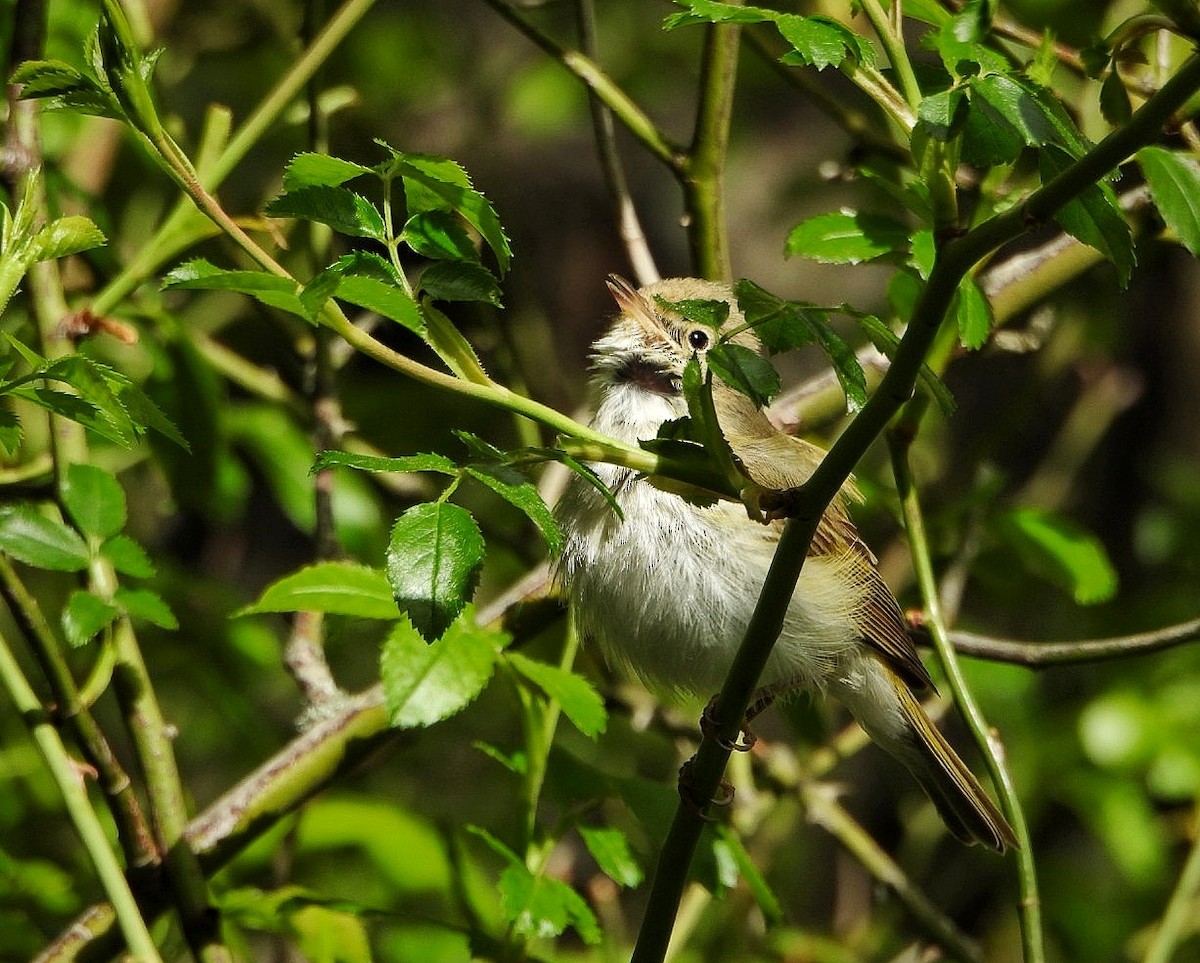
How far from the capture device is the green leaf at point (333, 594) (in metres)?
1.96

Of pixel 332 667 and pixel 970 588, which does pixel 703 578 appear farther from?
pixel 970 588

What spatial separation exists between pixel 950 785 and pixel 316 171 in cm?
226

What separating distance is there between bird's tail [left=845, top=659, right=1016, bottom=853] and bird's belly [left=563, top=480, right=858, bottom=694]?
0.50 meters

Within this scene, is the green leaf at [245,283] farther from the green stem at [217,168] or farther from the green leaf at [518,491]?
the green stem at [217,168]

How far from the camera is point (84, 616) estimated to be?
73.0 inches

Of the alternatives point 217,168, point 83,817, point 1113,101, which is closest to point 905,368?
point 1113,101

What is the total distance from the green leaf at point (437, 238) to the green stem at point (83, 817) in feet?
3.32

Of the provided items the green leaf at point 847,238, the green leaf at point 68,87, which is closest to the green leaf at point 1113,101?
the green leaf at point 847,238

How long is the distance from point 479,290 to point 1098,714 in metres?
2.47

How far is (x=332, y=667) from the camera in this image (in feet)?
14.9

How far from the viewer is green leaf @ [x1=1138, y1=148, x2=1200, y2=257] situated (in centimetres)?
134

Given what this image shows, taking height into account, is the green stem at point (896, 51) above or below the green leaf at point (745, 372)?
above

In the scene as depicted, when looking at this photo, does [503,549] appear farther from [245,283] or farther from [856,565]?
[245,283]

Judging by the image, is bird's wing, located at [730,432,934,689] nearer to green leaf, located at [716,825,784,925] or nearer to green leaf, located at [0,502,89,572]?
green leaf, located at [716,825,784,925]
